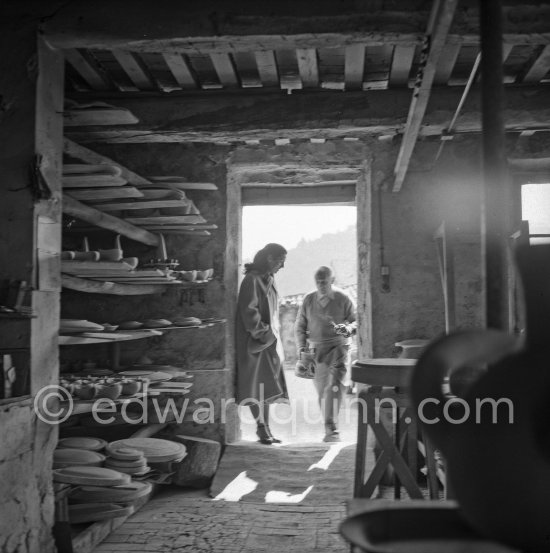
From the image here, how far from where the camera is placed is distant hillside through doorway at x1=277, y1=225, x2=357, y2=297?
33125 millimetres

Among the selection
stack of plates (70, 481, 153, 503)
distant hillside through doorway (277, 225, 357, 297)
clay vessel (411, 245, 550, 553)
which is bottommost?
stack of plates (70, 481, 153, 503)

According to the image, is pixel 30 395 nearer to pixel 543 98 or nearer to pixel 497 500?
pixel 497 500

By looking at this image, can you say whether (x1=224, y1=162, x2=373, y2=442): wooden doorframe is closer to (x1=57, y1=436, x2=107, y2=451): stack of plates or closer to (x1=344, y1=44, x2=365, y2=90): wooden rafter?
(x1=344, y1=44, x2=365, y2=90): wooden rafter

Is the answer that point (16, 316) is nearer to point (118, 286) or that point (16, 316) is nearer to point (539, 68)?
point (118, 286)

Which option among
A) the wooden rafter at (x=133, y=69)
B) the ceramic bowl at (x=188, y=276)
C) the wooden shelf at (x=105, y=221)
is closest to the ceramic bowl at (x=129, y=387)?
the ceramic bowl at (x=188, y=276)

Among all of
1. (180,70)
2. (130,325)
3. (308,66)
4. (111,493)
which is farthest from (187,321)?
(308,66)

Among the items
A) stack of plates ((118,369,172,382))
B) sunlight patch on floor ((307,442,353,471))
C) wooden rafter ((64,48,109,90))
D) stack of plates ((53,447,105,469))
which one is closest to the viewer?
stack of plates ((53,447,105,469))

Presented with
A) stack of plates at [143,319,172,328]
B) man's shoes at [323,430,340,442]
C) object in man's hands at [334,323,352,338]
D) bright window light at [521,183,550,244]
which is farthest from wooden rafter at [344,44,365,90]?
man's shoes at [323,430,340,442]

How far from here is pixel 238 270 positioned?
6.63 m

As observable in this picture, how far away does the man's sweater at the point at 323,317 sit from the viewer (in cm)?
748

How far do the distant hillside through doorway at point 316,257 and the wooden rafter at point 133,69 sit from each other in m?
27.1

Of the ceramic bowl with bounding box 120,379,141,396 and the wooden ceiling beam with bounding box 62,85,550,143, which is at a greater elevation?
the wooden ceiling beam with bounding box 62,85,550,143

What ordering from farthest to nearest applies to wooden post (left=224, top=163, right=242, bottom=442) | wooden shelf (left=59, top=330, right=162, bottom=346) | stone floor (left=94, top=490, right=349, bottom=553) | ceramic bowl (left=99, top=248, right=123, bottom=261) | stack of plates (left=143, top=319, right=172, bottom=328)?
wooden post (left=224, top=163, right=242, bottom=442), stack of plates (left=143, top=319, right=172, bottom=328), ceramic bowl (left=99, top=248, right=123, bottom=261), wooden shelf (left=59, top=330, right=162, bottom=346), stone floor (left=94, top=490, right=349, bottom=553)

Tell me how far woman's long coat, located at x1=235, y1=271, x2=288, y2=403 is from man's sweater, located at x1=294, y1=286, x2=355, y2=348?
1.03 meters
